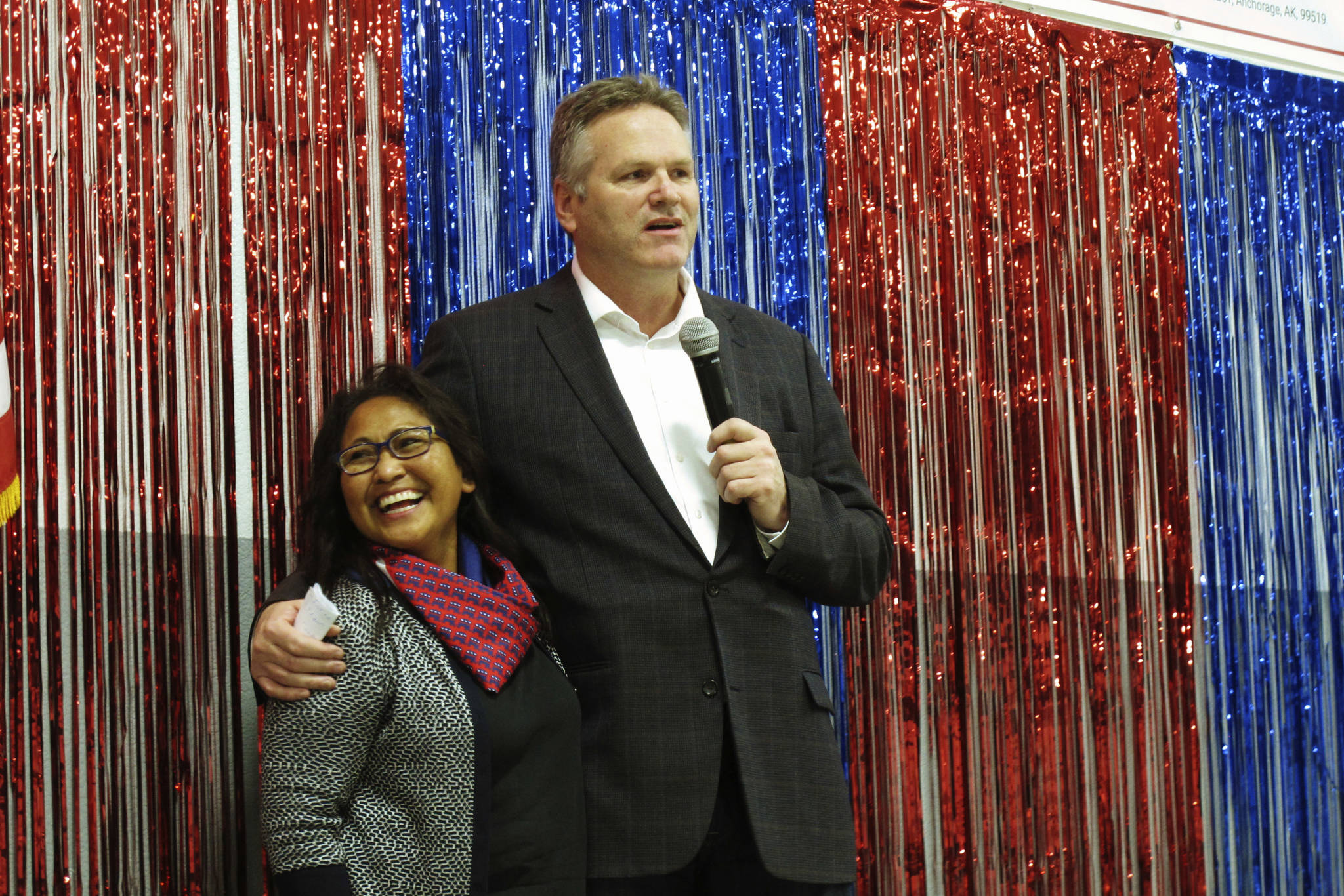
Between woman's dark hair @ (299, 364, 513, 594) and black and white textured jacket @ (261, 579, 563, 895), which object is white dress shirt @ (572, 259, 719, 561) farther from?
black and white textured jacket @ (261, 579, 563, 895)

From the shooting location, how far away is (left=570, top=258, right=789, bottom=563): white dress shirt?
219 cm

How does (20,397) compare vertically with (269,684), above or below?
above

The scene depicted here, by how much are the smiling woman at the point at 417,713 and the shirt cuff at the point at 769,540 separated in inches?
13.1

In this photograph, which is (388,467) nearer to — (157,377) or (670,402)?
(670,402)

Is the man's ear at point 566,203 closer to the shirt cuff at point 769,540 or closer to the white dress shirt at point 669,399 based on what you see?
the white dress shirt at point 669,399

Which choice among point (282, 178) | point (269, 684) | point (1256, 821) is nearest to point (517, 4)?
point (282, 178)

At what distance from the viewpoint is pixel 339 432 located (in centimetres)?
216

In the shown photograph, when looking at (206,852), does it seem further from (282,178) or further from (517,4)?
(517,4)

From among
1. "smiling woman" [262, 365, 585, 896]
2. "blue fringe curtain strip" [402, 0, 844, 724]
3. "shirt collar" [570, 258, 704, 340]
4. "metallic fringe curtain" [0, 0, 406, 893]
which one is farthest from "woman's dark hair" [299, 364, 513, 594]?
"blue fringe curtain strip" [402, 0, 844, 724]

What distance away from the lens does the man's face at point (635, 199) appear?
7.49ft

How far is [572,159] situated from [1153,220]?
1.61 m

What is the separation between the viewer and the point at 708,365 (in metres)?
2.08

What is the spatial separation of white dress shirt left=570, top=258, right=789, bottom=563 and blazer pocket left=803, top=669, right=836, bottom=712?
0.64 feet

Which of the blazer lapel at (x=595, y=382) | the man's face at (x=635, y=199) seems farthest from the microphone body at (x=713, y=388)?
the man's face at (x=635, y=199)
